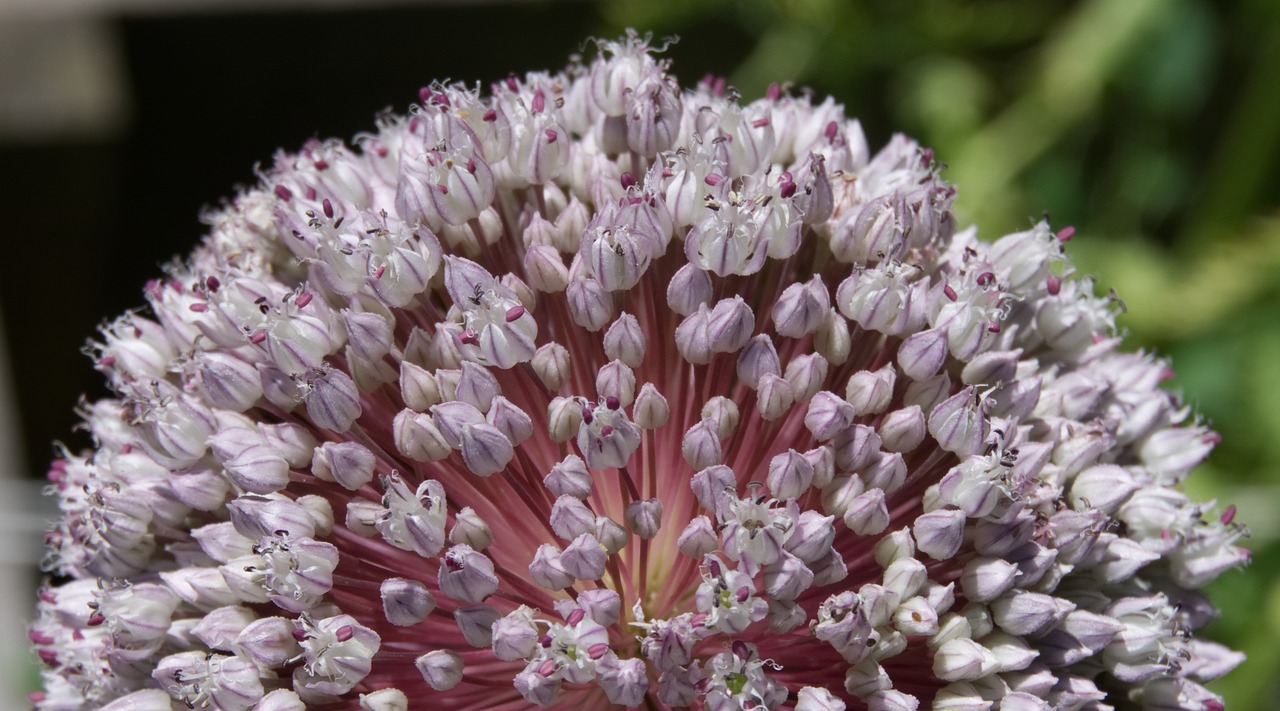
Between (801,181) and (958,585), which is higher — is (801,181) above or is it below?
above

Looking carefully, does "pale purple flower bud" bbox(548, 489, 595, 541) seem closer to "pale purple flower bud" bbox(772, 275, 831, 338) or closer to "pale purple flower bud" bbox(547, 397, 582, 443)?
"pale purple flower bud" bbox(547, 397, 582, 443)

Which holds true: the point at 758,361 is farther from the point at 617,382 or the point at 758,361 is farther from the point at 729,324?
the point at 617,382

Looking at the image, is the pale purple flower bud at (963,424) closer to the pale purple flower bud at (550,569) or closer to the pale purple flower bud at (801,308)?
the pale purple flower bud at (801,308)

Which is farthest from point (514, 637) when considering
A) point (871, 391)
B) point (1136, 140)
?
point (1136, 140)

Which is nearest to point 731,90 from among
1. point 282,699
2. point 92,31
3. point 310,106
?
point 282,699

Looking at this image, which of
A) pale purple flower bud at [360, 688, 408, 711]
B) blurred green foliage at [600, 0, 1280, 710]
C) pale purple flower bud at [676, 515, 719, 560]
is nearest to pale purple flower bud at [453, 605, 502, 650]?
pale purple flower bud at [360, 688, 408, 711]

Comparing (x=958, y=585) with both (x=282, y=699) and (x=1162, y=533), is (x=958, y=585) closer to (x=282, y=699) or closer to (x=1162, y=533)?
(x=1162, y=533)

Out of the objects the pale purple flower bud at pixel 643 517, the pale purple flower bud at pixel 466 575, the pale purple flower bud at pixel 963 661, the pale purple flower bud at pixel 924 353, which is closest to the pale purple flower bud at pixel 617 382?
the pale purple flower bud at pixel 643 517
